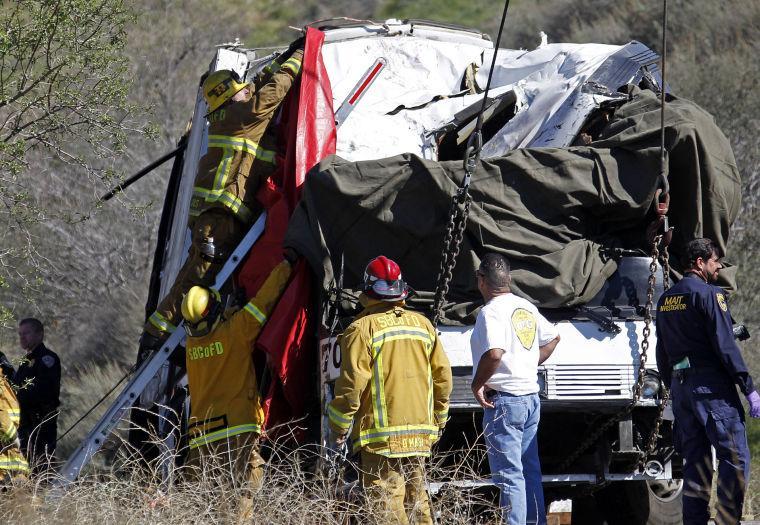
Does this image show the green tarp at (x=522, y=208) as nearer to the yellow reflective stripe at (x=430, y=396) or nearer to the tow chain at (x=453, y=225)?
the tow chain at (x=453, y=225)

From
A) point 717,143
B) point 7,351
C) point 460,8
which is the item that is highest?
point 460,8

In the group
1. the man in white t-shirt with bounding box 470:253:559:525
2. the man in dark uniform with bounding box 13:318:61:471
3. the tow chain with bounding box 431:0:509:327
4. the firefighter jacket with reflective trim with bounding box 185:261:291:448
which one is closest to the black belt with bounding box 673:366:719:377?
the man in white t-shirt with bounding box 470:253:559:525

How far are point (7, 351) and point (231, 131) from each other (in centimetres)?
731

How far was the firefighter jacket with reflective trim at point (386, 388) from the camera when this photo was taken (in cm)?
583

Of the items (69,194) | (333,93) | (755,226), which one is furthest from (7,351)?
(755,226)

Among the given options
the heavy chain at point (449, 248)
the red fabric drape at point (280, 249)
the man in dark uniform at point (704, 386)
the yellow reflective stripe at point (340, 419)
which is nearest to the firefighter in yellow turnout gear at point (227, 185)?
the red fabric drape at point (280, 249)

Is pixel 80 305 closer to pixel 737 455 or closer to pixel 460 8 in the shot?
pixel 737 455

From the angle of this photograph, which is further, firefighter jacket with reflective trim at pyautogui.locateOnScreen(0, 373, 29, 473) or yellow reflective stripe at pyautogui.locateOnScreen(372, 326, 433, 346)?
firefighter jacket with reflective trim at pyautogui.locateOnScreen(0, 373, 29, 473)

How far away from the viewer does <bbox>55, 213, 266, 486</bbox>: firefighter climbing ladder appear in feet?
24.6

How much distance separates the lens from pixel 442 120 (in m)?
8.13

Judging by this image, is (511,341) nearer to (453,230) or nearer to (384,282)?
(384,282)

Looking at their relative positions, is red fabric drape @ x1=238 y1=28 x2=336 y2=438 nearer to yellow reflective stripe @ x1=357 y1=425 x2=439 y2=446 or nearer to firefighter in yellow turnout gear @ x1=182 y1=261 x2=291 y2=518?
firefighter in yellow turnout gear @ x1=182 y1=261 x2=291 y2=518

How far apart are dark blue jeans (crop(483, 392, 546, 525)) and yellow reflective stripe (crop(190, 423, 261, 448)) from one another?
151 cm

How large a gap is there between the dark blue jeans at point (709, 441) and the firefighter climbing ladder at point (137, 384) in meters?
2.83
